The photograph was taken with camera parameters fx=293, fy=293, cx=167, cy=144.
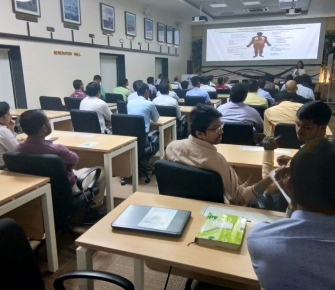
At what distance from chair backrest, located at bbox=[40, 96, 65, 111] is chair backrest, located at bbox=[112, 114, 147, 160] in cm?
192

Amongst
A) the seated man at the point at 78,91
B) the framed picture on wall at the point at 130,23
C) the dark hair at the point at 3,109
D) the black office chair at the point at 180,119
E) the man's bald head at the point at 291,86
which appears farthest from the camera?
the framed picture on wall at the point at 130,23

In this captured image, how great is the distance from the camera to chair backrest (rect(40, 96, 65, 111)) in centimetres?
502

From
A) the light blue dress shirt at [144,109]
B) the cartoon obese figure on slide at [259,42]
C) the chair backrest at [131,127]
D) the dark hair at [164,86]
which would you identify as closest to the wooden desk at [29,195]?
the chair backrest at [131,127]

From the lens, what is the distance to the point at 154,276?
6.50 feet

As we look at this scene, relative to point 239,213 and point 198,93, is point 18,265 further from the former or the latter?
point 198,93

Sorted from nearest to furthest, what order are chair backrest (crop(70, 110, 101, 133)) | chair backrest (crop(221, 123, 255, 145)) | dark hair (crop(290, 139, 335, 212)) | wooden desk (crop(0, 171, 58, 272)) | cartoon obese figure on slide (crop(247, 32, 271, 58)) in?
1. dark hair (crop(290, 139, 335, 212))
2. wooden desk (crop(0, 171, 58, 272))
3. chair backrest (crop(221, 123, 255, 145))
4. chair backrest (crop(70, 110, 101, 133))
5. cartoon obese figure on slide (crop(247, 32, 271, 58))

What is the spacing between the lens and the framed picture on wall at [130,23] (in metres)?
7.65

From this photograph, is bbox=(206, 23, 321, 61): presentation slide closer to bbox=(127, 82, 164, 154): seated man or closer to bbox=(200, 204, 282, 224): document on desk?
bbox=(127, 82, 164, 154): seated man

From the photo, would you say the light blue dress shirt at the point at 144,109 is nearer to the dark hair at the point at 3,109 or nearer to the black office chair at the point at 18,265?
the dark hair at the point at 3,109

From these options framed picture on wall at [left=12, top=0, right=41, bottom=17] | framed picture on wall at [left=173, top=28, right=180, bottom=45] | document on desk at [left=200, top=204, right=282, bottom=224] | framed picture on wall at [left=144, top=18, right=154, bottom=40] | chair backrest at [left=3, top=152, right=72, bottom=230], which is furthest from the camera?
framed picture on wall at [left=173, top=28, right=180, bottom=45]

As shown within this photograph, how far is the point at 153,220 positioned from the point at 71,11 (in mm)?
5772

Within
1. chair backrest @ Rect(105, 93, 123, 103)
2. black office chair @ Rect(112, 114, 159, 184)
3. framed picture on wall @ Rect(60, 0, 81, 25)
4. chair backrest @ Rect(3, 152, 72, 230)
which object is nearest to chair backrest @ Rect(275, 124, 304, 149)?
black office chair @ Rect(112, 114, 159, 184)

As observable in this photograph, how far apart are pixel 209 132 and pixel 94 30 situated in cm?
582

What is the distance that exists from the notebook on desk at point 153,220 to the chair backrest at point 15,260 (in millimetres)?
336
